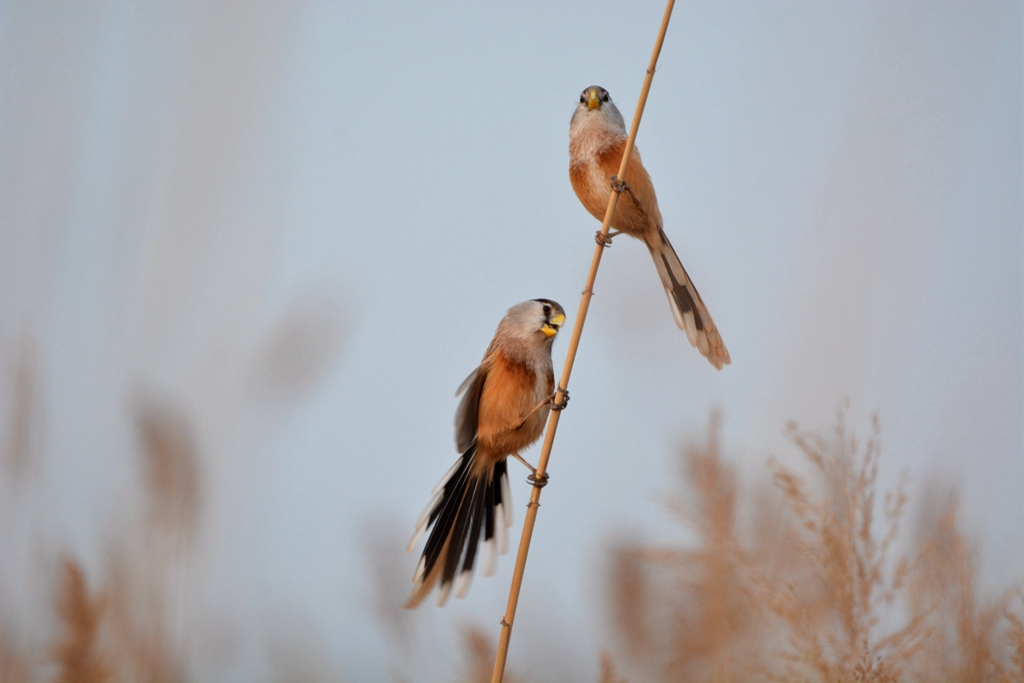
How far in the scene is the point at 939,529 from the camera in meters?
1.57

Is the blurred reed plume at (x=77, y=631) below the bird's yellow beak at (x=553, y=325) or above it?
below

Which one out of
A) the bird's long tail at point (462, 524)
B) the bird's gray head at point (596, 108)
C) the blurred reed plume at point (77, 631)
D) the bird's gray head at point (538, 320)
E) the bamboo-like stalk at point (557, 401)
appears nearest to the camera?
the bamboo-like stalk at point (557, 401)

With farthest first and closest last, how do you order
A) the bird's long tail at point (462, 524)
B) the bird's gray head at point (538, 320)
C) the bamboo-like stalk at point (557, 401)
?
1. the bird's gray head at point (538, 320)
2. the bird's long tail at point (462, 524)
3. the bamboo-like stalk at point (557, 401)

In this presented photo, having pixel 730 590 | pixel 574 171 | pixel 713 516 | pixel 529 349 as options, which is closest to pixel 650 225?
pixel 574 171

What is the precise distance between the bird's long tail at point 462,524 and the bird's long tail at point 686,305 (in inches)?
22.9

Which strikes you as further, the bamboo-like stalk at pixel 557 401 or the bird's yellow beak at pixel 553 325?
the bird's yellow beak at pixel 553 325

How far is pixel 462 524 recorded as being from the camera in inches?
68.3

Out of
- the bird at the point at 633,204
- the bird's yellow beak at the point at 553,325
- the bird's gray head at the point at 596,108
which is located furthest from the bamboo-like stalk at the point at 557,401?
the bird's gray head at the point at 596,108

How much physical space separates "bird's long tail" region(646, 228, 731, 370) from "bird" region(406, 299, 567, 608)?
0.33m

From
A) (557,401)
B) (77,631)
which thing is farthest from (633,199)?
(77,631)

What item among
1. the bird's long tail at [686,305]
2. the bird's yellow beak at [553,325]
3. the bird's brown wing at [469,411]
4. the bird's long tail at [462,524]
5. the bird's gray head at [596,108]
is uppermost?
the bird's gray head at [596,108]

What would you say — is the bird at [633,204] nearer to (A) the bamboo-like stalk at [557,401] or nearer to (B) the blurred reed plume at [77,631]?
(A) the bamboo-like stalk at [557,401]

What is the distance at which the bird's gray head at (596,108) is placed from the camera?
214cm

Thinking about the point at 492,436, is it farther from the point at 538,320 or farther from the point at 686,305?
the point at 686,305
